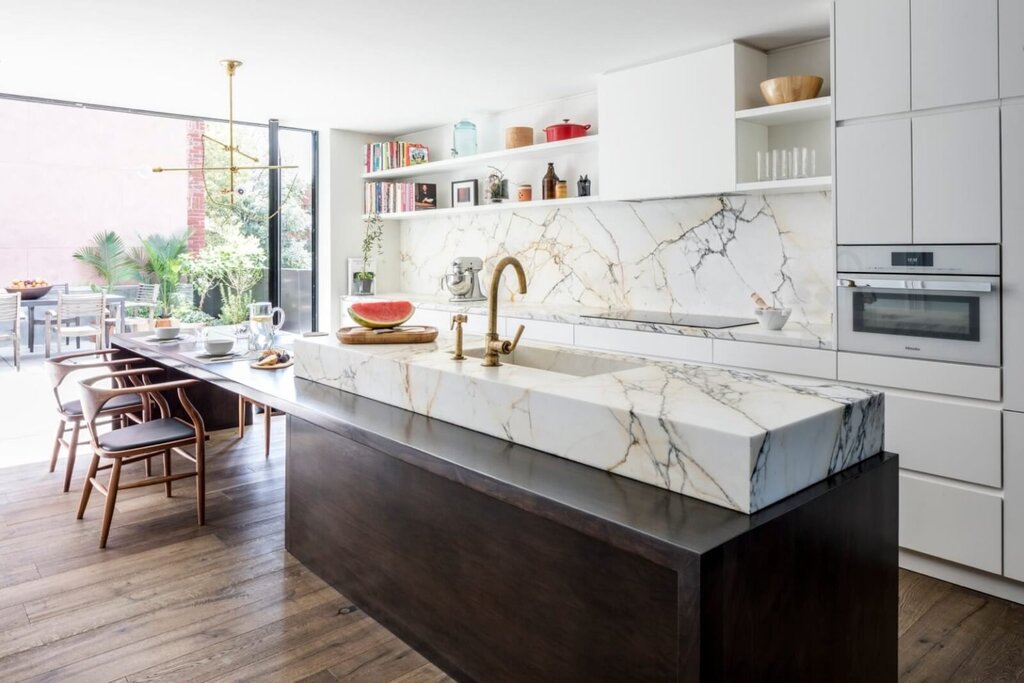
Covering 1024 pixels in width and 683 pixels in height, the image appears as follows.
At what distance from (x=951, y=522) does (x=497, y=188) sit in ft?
11.9

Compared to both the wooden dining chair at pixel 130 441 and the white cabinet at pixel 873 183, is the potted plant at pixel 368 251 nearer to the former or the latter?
the wooden dining chair at pixel 130 441

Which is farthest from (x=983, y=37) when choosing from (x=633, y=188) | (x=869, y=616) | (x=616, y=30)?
(x=869, y=616)

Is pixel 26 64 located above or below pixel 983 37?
above

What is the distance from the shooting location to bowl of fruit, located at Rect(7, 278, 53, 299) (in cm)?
671

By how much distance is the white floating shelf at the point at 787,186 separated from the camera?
134 inches

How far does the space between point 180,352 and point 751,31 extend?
10.8 feet

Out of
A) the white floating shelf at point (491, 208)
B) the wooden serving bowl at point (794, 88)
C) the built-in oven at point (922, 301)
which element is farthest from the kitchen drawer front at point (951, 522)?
the white floating shelf at point (491, 208)

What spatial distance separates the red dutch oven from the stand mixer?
3.85 ft

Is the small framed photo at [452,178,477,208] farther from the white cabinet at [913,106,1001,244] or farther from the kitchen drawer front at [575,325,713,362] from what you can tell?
the white cabinet at [913,106,1001,244]

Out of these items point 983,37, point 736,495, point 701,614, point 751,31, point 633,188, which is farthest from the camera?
point 633,188

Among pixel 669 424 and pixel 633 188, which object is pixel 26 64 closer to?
pixel 633 188

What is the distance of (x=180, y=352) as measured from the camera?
3639 millimetres

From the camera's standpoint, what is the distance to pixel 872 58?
9.66 ft

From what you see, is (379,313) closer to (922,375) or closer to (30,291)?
(922,375)
